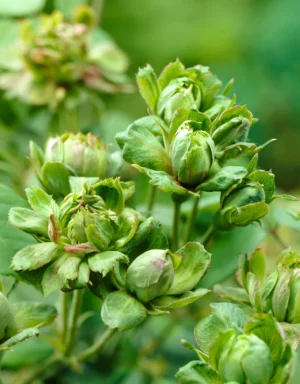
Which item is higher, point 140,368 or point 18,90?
point 18,90

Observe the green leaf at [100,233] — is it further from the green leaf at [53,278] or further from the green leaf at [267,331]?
the green leaf at [267,331]

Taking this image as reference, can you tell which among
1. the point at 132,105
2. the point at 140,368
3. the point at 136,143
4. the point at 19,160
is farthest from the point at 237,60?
the point at 136,143

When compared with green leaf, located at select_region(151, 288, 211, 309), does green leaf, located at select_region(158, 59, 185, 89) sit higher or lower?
higher

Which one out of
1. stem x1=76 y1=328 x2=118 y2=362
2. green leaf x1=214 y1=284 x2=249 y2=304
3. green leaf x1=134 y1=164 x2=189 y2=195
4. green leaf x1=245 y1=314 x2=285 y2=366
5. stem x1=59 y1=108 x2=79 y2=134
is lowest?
stem x1=76 y1=328 x2=118 y2=362

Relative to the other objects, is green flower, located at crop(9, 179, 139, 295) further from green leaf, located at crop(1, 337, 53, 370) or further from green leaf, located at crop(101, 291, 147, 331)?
green leaf, located at crop(1, 337, 53, 370)

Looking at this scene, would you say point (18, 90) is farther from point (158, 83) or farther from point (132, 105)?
point (132, 105)

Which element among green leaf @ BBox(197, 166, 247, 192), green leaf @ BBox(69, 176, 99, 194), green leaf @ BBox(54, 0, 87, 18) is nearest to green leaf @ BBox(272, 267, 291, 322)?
green leaf @ BBox(197, 166, 247, 192)

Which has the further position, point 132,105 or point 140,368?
point 132,105
